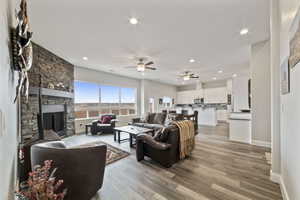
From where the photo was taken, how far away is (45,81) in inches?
155

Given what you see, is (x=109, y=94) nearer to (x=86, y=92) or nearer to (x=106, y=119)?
(x=86, y=92)

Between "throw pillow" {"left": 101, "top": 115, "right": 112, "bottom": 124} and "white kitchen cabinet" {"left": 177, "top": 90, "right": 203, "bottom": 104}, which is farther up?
"white kitchen cabinet" {"left": 177, "top": 90, "right": 203, "bottom": 104}

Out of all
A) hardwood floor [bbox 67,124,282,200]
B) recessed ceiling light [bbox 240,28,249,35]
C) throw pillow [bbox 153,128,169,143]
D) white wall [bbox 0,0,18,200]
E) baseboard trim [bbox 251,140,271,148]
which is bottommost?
hardwood floor [bbox 67,124,282,200]

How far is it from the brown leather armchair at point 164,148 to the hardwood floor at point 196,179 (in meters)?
0.14

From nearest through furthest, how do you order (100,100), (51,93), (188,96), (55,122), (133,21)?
(133,21)
(51,93)
(55,122)
(100,100)
(188,96)

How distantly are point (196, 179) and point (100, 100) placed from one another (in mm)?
5627

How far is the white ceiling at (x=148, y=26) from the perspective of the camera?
6.84ft

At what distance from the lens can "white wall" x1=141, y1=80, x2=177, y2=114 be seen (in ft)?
27.8

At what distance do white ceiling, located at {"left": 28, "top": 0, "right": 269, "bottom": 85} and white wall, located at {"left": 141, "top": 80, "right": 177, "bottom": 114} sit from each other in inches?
172

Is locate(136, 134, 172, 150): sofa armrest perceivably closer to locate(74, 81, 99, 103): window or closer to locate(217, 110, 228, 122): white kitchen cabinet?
locate(74, 81, 99, 103): window

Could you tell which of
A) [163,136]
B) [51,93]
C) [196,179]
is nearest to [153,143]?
[163,136]

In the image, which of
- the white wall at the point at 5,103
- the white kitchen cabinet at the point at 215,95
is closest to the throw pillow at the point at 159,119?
Answer: the white wall at the point at 5,103

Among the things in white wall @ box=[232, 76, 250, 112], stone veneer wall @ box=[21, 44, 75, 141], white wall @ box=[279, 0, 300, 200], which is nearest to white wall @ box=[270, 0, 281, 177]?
white wall @ box=[279, 0, 300, 200]

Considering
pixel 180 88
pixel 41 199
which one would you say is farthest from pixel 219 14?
pixel 180 88
